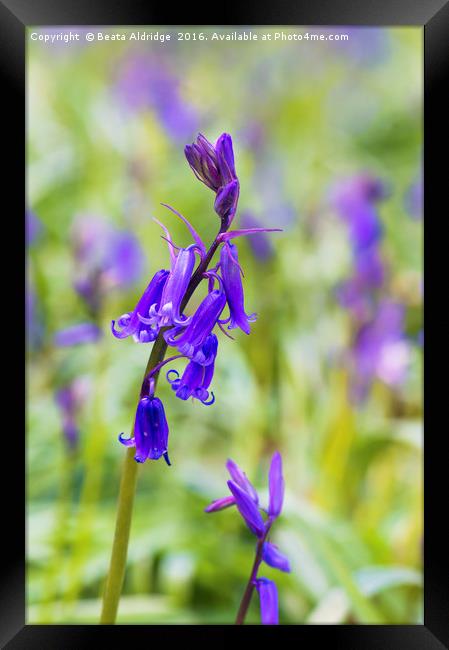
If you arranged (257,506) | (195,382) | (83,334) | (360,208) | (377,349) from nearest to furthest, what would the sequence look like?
(195,382) → (257,506) → (83,334) → (377,349) → (360,208)


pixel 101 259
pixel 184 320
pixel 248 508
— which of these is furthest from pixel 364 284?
pixel 184 320

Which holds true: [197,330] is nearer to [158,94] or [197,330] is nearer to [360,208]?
[360,208]

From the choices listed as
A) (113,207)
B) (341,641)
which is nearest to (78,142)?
(113,207)

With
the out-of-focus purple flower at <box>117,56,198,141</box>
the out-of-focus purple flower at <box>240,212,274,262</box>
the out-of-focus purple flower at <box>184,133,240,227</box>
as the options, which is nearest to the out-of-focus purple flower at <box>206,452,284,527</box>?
the out-of-focus purple flower at <box>184,133,240,227</box>

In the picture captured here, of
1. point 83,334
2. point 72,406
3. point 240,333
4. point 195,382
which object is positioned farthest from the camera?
point 240,333

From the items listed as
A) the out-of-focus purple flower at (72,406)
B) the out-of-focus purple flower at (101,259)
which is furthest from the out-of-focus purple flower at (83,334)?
the out-of-focus purple flower at (72,406)

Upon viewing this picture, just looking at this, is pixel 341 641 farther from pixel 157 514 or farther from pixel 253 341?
pixel 253 341

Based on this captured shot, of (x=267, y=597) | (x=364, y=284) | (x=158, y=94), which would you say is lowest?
(x=267, y=597)
